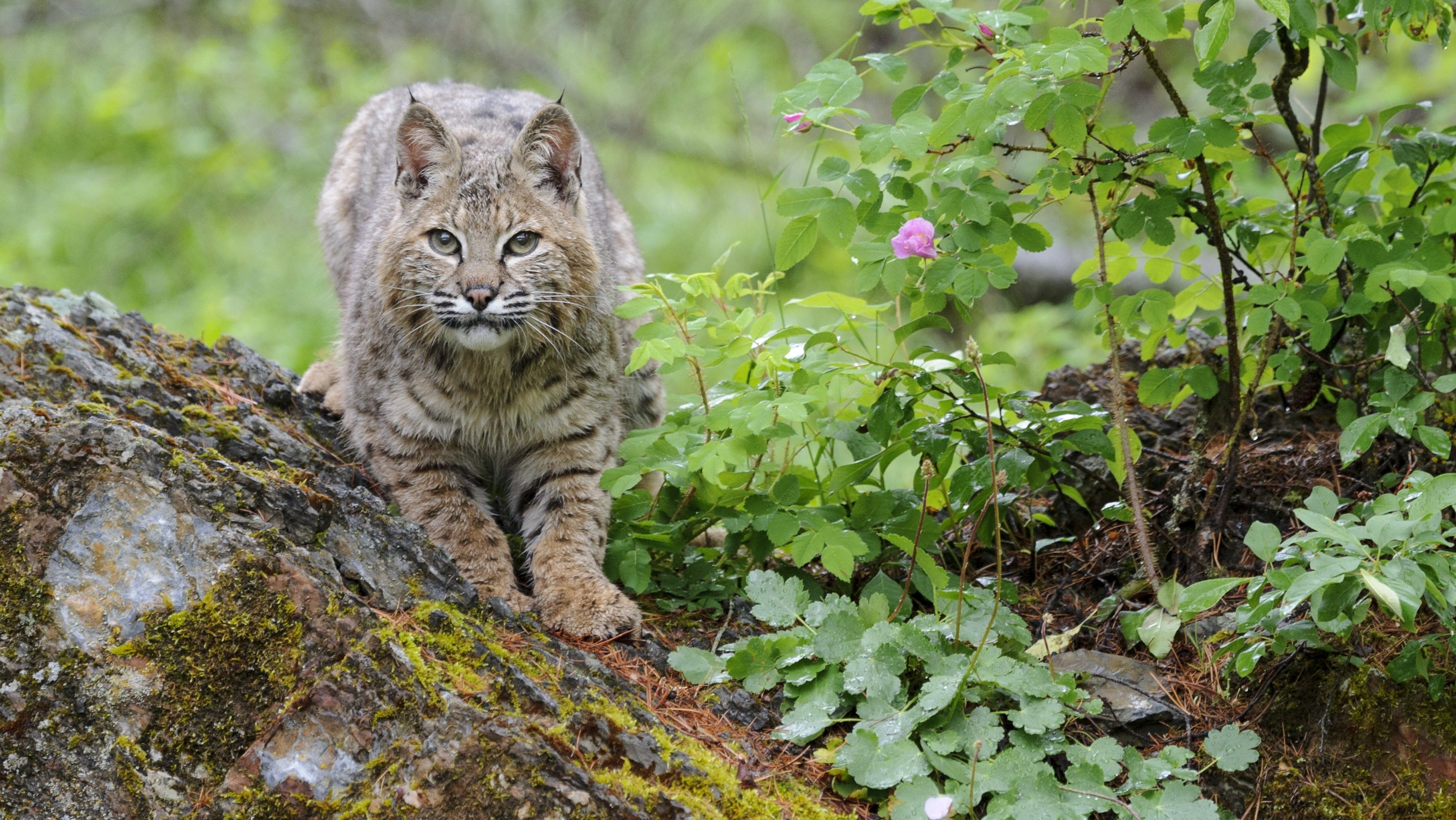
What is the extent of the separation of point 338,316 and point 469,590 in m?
1.91

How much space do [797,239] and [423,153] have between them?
1.36 m

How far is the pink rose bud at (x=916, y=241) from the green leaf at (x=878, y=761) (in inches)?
46.1

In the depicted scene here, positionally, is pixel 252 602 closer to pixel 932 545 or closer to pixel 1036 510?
pixel 932 545

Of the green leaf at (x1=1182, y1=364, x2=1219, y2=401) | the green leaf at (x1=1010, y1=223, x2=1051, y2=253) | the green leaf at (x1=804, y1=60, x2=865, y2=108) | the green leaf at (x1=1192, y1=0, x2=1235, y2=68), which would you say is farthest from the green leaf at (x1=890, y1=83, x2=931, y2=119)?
the green leaf at (x1=1182, y1=364, x2=1219, y2=401)

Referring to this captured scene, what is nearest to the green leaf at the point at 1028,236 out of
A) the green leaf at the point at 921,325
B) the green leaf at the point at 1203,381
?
the green leaf at the point at 921,325

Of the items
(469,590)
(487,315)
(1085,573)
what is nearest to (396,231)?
(487,315)

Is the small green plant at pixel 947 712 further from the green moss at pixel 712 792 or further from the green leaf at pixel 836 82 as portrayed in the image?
the green leaf at pixel 836 82

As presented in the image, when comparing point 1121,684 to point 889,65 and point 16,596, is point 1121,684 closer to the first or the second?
point 889,65

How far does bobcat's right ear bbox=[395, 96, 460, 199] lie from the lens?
3572 millimetres

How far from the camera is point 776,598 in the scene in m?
2.96

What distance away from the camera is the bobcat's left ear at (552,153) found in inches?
143

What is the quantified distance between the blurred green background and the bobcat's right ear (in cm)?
422

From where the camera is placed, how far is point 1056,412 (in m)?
3.19

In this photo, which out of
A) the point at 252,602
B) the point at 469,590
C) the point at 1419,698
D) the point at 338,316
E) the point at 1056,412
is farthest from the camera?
the point at 338,316
